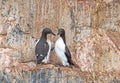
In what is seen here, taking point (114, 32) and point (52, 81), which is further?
point (114, 32)

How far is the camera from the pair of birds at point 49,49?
17188mm

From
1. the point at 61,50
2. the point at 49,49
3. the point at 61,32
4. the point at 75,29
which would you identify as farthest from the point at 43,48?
the point at 75,29

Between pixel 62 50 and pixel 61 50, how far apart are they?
0.03 m

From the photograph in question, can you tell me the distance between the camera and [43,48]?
17.2 metres

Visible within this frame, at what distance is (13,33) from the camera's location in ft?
58.5

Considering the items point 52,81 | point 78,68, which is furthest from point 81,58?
point 52,81

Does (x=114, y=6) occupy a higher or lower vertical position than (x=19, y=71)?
higher

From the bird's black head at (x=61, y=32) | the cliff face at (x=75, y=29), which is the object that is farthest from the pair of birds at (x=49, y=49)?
the cliff face at (x=75, y=29)

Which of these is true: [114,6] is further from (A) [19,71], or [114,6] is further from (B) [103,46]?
(A) [19,71]

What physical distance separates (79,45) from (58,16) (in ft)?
3.50

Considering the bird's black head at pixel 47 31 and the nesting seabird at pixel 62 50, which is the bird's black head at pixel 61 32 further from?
the bird's black head at pixel 47 31

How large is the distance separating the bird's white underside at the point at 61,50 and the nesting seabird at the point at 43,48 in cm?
26

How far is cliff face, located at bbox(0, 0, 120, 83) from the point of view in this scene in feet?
58.7

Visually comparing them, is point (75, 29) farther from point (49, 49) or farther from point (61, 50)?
point (49, 49)
